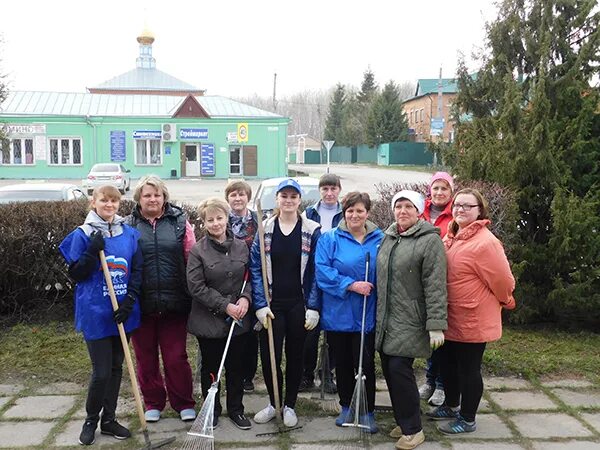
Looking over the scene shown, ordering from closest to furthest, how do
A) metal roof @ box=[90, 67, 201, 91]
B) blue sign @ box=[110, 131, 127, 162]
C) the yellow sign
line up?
blue sign @ box=[110, 131, 127, 162], the yellow sign, metal roof @ box=[90, 67, 201, 91]

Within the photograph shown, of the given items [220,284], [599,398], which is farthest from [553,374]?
[220,284]

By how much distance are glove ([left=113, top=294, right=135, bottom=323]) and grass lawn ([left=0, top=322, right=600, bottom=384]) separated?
60.2 inches

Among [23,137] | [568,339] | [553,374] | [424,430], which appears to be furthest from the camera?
[23,137]

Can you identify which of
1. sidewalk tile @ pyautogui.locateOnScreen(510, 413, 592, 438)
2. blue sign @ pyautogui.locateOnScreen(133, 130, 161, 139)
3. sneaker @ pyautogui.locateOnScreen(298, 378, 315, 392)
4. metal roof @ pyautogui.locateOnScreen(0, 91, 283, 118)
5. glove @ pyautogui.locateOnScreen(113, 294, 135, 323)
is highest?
metal roof @ pyautogui.locateOnScreen(0, 91, 283, 118)

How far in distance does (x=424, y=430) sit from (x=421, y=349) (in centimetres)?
68

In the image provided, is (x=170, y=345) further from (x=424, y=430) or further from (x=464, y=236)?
(x=464, y=236)

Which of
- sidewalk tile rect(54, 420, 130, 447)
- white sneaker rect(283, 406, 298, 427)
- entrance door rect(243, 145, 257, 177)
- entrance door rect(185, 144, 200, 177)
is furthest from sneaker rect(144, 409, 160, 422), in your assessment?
entrance door rect(185, 144, 200, 177)

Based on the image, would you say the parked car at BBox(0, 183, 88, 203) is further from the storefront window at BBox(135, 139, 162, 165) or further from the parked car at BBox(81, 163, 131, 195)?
the storefront window at BBox(135, 139, 162, 165)

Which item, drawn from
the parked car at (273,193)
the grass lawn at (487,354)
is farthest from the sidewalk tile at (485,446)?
the parked car at (273,193)

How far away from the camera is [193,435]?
384cm

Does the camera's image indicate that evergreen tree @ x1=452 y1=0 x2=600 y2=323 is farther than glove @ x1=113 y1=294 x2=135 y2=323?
Yes

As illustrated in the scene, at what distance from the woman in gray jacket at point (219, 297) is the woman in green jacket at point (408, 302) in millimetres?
A: 952

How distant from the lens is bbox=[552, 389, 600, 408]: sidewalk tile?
4532 mm

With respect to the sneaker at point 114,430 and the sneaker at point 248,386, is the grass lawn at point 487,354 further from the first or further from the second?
the sneaker at point 114,430
